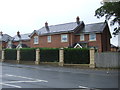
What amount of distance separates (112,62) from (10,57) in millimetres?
17992

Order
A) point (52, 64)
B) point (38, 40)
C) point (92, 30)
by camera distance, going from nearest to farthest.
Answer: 1. point (52, 64)
2. point (92, 30)
3. point (38, 40)

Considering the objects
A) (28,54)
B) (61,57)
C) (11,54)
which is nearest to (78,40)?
(28,54)

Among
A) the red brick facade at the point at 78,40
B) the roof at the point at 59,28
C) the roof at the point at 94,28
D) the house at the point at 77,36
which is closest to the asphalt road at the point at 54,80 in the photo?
the red brick facade at the point at 78,40

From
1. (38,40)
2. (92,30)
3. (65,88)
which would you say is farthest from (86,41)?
(65,88)

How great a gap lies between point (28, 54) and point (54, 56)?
16.9 feet

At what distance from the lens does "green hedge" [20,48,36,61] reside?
1367 inches

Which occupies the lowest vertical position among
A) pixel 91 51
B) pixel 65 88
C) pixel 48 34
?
pixel 65 88

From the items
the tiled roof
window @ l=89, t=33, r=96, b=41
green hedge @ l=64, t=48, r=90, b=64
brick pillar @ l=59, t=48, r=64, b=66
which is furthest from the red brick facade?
brick pillar @ l=59, t=48, r=64, b=66

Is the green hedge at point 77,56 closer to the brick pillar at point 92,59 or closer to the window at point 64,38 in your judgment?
the brick pillar at point 92,59

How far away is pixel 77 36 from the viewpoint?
45.2 metres

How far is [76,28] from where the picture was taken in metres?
45.1

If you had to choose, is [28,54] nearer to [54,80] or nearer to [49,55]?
[49,55]

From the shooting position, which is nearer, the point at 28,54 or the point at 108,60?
the point at 108,60

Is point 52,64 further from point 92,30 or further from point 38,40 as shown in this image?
point 38,40
